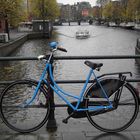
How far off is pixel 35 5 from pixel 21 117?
74111mm

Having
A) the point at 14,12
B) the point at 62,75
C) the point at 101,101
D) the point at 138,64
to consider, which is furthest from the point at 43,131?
the point at 14,12

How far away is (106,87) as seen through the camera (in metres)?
4.54

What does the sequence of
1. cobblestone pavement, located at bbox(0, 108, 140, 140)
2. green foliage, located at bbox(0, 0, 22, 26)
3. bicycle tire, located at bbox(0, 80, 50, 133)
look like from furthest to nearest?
green foliage, located at bbox(0, 0, 22, 26) < bicycle tire, located at bbox(0, 80, 50, 133) < cobblestone pavement, located at bbox(0, 108, 140, 140)

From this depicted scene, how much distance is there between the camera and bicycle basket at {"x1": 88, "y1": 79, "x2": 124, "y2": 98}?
4.52 metres

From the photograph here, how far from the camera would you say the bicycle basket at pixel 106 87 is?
14.8 feet

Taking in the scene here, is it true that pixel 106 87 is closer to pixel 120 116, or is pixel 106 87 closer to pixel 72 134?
pixel 120 116

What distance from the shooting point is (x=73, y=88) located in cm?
1489

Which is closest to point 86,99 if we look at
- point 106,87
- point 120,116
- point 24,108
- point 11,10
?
point 106,87

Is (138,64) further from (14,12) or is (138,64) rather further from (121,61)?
(14,12)

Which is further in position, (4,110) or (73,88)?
(73,88)

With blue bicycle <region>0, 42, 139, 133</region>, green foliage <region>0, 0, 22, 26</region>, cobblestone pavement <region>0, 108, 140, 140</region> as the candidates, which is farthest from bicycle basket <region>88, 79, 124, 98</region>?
green foliage <region>0, 0, 22, 26</region>

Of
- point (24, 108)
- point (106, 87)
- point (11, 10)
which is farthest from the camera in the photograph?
point (11, 10)

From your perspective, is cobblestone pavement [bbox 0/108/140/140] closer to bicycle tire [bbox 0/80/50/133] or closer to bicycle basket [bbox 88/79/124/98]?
bicycle tire [bbox 0/80/50/133]

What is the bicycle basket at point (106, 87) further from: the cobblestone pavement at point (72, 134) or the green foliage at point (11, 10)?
the green foliage at point (11, 10)
